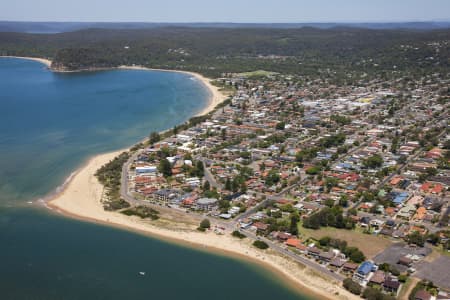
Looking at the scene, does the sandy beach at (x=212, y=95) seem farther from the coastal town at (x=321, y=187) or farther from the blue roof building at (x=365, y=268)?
the blue roof building at (x=365, y=268)

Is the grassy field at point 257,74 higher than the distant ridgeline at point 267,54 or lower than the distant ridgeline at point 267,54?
lower

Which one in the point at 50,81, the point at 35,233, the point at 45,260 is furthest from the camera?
the point at 50,81

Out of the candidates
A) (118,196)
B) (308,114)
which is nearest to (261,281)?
(118,196)

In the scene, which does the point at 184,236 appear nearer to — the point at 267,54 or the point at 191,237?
the point at 191,237

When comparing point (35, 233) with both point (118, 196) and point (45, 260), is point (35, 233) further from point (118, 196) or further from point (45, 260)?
point (118, 196)

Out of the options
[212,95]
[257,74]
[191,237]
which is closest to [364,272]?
[191,237]

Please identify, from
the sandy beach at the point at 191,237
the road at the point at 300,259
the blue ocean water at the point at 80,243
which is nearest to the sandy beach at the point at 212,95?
the blue ocean water at the point at 80,243

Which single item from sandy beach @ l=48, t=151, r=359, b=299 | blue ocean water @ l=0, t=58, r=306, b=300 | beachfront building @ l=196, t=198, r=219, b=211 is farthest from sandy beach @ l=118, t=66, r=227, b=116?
beachfront building @ l=196, t=198, r=219, b=211
